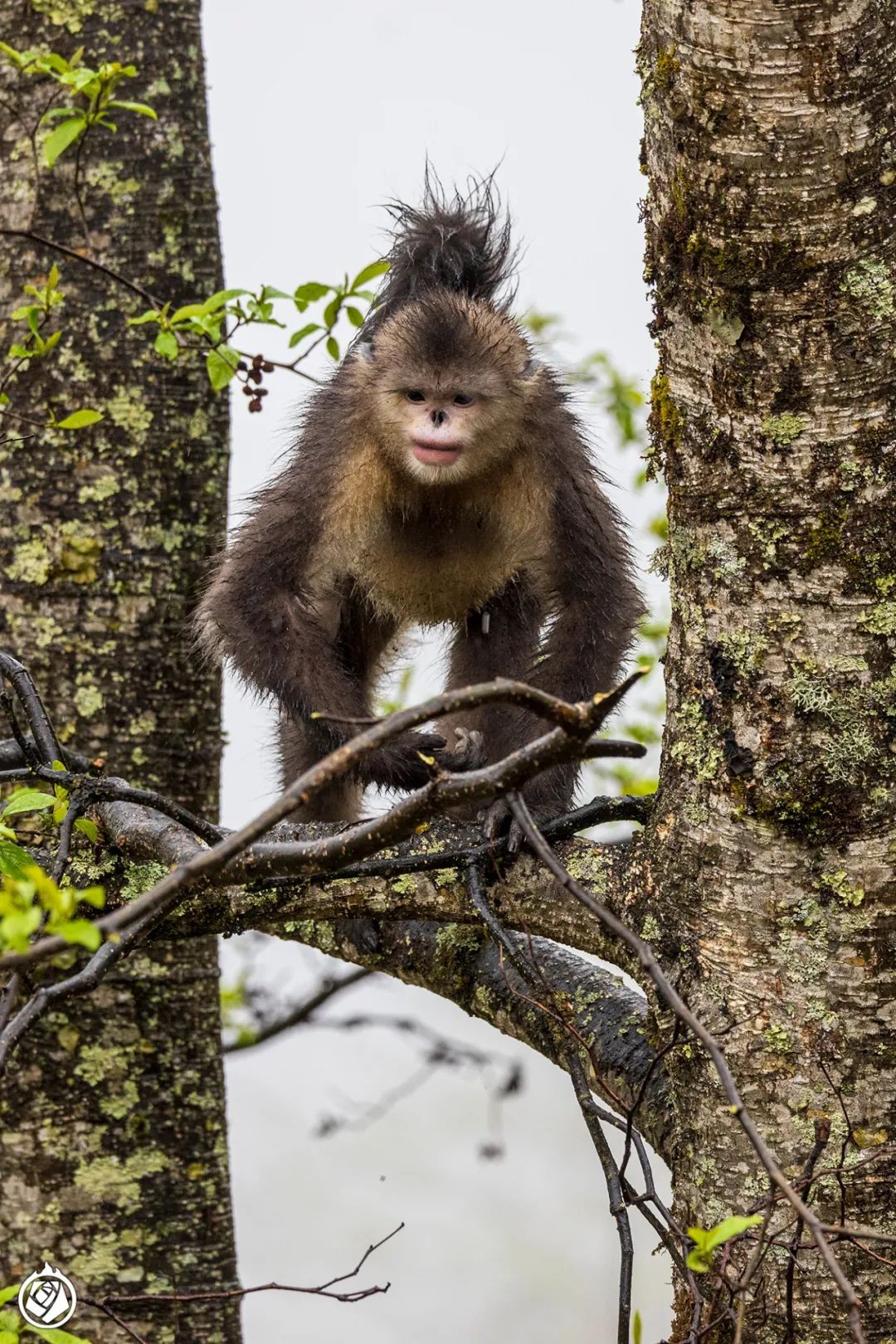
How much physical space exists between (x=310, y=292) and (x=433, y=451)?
0.48 m

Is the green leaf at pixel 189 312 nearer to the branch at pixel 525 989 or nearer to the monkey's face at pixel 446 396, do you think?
the monkey's face at pixel 446 396

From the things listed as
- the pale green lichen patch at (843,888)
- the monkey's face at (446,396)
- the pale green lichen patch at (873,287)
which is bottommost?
the pale green lichen patch at (843,888)

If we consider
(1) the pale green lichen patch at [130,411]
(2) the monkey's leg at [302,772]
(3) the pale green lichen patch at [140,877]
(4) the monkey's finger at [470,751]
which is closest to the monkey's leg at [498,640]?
(4) the monkey's finger at [470,751]

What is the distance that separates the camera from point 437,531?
3.19 meters

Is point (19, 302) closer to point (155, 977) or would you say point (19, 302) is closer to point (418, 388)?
point (418, 388)

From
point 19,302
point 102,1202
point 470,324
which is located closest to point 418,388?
point 470,324

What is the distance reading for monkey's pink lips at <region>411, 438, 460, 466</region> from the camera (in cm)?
297

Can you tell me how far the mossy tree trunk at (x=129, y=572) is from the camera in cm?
288

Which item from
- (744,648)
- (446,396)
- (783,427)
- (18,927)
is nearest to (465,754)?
(446,396)

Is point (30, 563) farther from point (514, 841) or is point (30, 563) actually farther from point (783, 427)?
point (783, 427)

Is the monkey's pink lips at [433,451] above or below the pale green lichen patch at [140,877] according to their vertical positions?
above

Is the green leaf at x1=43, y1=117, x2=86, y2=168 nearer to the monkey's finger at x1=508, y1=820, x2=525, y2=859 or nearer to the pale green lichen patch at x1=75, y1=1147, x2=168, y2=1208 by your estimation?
the monkey's finger at x1=508, y1=820, x2=525, y2=859

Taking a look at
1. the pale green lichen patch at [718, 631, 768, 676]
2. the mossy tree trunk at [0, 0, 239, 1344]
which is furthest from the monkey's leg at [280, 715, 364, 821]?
the pale green lichen patch at [718, 631, 768, 676]

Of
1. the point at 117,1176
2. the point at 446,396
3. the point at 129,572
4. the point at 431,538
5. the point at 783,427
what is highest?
the point at 446,396
